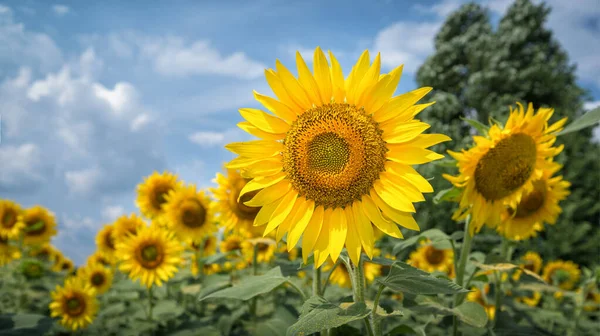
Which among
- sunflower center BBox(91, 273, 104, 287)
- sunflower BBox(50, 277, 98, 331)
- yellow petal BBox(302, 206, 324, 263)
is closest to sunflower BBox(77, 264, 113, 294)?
sunflower center BBox(91, 273, 104, 287)

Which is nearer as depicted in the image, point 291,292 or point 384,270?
point 291,292

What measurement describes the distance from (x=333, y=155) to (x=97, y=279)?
5.30 metres

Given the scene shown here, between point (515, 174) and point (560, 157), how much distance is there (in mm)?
14696

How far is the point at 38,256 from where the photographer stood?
860cm

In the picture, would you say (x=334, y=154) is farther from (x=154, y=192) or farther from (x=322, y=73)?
(x=154, y=192)

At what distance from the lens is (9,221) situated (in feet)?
22.5

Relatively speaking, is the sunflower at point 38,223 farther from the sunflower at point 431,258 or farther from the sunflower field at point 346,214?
the sunflower at point 431,258

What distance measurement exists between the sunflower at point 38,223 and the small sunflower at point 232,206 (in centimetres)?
481

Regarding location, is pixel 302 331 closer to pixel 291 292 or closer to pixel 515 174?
pixel 515 174

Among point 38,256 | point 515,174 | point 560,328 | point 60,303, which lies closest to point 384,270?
point 560,328

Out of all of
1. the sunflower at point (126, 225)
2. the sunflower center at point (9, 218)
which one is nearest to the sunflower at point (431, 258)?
the sunflower at point (126, 225)

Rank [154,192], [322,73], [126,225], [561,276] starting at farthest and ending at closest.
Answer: [561,276]
[126,225]
[154,192]
[322,73]

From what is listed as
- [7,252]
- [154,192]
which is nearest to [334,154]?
[154,192]

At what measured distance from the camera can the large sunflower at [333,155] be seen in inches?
71.3
